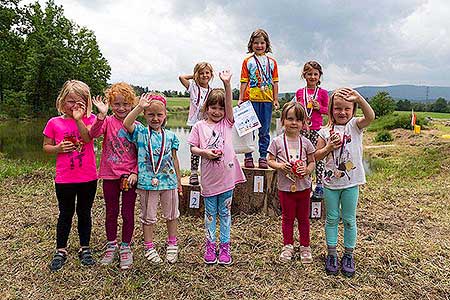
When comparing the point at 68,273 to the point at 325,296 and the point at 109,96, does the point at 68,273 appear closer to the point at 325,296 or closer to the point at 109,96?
the point at 109,96

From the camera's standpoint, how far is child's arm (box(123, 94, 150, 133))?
3147 millimetres

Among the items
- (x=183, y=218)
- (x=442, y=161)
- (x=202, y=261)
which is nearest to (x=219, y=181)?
(x=202, y=261)

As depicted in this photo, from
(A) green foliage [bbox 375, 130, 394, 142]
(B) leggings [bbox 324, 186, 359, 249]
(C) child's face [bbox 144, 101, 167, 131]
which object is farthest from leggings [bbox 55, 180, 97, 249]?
(A) green foliage [bbox 375, 130, 394, 142]

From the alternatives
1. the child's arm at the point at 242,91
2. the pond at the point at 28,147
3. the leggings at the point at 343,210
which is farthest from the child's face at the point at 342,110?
the pond at the point at 28,147

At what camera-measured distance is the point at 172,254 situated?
11.7ft

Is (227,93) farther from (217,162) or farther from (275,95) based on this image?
(275,95)

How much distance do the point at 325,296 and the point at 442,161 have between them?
7917mm

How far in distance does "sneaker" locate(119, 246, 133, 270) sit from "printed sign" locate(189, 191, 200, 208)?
1270 mm

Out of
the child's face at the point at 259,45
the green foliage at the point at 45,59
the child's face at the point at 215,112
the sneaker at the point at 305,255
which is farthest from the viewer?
the green foliage at the point at 45,59

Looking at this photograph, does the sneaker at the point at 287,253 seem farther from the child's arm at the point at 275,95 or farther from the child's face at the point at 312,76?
the child's face at the point at 312,76

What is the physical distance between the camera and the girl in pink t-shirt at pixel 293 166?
3.49m

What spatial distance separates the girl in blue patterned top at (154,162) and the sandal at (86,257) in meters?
0.55

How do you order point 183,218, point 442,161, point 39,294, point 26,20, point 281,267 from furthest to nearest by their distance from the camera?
point 26,20 < point 442,161 < point 183,218 < point 281,267 < point 39,294

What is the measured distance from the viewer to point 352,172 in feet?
10.9
